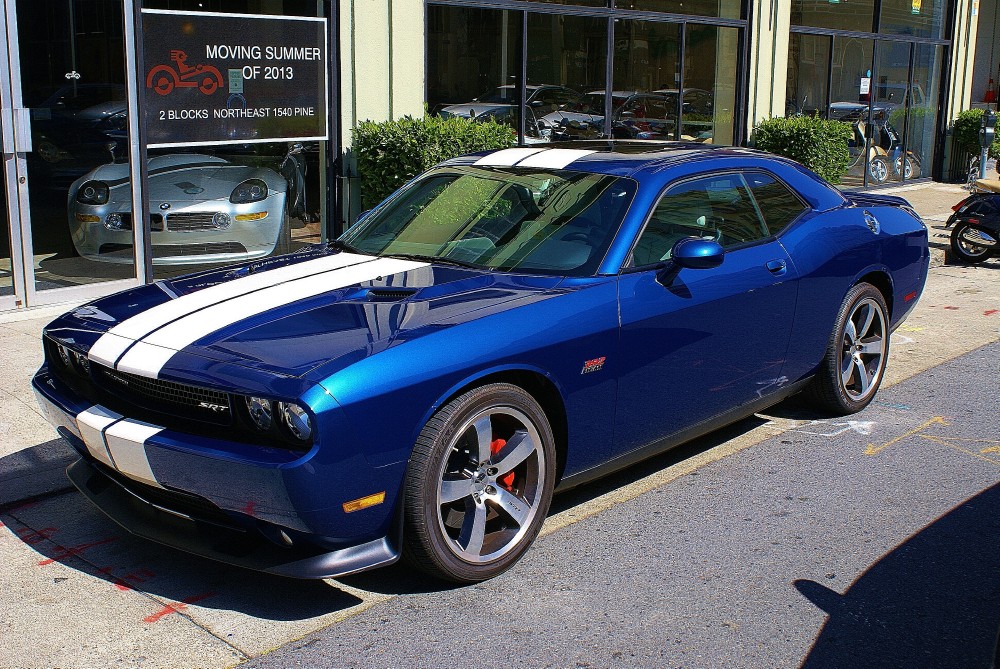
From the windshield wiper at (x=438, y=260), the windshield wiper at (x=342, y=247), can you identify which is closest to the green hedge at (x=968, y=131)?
the windshield wiper at (x=342, y=247)

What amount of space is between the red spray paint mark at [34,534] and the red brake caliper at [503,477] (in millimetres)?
1988

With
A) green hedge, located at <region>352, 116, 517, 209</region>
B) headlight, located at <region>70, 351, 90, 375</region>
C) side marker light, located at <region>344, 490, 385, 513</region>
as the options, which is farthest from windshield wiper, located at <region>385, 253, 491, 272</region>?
green hedge, located at <region>352, 116, 517, 209</region>

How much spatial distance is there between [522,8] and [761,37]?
5.04 metres

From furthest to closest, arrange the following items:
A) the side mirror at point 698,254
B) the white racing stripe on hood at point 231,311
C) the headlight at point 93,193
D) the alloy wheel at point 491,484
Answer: the headlight at point 93,193
the side mirror at point 698,254
the alloy wheel at point 491,484
the white racing stripe on hood at point 231,311

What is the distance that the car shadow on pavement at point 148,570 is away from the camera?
158 inches

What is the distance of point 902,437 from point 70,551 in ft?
14.0

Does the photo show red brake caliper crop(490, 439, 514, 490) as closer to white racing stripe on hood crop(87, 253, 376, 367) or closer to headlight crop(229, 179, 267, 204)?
white racing stripe on hood crop(87, 253, 376, 367)

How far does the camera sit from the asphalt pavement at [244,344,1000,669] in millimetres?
3648

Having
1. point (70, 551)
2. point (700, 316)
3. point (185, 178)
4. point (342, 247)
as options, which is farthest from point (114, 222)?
point (700, 316)

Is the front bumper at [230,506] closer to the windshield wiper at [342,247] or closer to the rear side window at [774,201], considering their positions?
the windshield wiper at [342,247]

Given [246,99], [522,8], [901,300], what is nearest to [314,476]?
[901,300]

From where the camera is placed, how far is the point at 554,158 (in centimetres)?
546

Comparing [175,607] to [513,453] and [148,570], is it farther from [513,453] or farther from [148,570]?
[513,453]

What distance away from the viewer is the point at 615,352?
450cm
